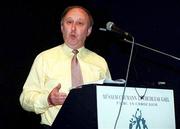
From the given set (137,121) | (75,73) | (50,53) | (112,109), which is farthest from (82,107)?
(50,53)

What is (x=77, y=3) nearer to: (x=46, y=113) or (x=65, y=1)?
(x=65, y=1)

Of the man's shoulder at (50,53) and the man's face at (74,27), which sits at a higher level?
the man's face at (74,27)

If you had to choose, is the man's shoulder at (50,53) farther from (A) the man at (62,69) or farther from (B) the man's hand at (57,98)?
(B) the man's hand at (57,98)

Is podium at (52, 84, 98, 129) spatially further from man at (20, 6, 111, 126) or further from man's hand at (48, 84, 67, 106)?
man at (20, 6, 111, 126)

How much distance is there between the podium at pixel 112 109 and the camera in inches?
68.9

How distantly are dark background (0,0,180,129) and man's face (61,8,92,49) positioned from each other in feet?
1.70

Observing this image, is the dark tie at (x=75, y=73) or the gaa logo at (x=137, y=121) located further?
the dark tie at (x=75, y=73)

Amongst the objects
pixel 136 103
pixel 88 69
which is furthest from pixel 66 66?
pixel 136 103

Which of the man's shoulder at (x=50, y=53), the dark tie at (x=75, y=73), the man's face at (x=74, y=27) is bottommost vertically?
the dark tie at (x=75, y=73)

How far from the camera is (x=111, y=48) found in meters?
4.05

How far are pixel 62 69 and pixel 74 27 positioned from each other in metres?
0.37

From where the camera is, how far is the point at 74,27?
2.85m

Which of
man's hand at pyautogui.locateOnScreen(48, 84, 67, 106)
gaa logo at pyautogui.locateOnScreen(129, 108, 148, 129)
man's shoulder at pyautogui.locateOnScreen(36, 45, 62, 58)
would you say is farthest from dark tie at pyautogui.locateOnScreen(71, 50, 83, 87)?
gaa logo at pyautogui.locateOnScreen(129, 108, 148, 129)

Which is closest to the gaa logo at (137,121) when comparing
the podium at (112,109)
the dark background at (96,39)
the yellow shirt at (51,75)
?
the podium at (112,109)
